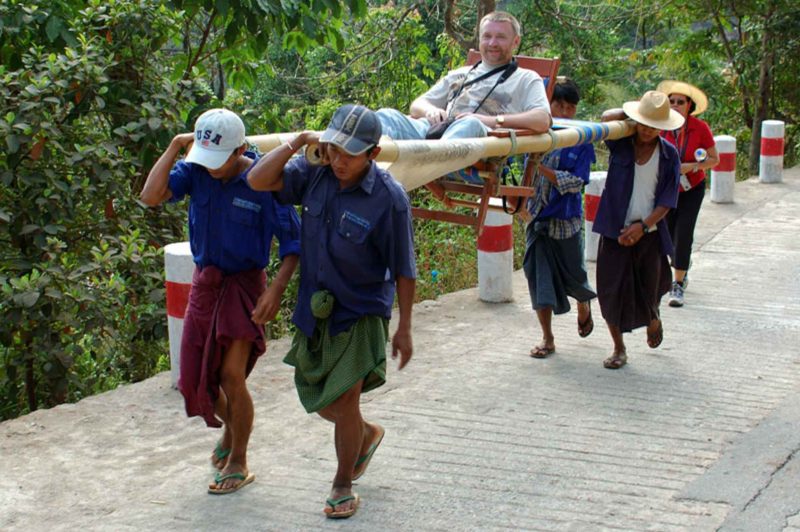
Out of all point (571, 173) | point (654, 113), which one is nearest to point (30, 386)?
point (571, 173)

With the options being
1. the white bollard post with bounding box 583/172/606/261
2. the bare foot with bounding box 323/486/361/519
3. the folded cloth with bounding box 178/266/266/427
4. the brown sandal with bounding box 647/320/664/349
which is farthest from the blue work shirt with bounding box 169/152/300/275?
the white bollard post with bounding box 583/172/606/261

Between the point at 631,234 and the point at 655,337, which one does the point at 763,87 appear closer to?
the point at 655,337

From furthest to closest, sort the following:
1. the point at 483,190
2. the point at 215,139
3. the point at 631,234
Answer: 1. the point at 631,234
2. the point at 483,190
3. the point at 215,139

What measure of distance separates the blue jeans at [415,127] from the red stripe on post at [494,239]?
92.9 inches

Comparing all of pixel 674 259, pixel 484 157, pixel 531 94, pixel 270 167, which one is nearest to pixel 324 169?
pixel 270 167

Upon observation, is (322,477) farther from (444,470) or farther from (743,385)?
(743,385)

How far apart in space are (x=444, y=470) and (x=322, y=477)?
0.57 meters

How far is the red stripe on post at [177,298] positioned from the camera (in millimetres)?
6176

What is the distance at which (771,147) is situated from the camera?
14.0m

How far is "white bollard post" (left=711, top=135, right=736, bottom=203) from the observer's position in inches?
490

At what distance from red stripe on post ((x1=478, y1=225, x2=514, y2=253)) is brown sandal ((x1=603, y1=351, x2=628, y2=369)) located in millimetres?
1712

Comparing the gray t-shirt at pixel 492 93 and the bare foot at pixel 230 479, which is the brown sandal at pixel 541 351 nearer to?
the gray t-shirt at pixel 492 93

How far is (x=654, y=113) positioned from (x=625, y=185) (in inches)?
18.3

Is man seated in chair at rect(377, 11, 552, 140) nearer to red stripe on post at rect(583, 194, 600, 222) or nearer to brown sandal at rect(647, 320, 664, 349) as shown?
brown sandal at rect(647, 320, 664, 349)
